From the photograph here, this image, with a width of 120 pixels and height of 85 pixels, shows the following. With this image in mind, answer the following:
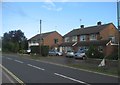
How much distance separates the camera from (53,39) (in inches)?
4156

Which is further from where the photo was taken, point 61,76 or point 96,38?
point 96,38

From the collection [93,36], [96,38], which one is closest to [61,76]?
[96,38]

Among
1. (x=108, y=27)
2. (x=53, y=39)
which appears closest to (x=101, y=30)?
(x=108, y=27)

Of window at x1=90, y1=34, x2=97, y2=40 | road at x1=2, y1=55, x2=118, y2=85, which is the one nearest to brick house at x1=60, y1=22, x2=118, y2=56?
window at x1=90, y1=34, x2=97, y2=40

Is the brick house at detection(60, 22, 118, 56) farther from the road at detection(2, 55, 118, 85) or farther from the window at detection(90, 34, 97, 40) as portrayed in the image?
the road at detection(2, 55, 118, 85)

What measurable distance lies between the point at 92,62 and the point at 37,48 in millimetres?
43674

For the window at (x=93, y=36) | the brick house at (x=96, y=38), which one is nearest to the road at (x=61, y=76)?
the brick house at (x=96, y=38)

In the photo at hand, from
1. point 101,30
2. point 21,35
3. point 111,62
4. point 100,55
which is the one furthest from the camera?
point 21,35

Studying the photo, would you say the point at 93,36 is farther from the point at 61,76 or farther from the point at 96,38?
the point at 61,76

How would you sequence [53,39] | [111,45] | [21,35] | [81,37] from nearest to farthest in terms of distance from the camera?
[111,45], [81,37], [53,39], [21,35]

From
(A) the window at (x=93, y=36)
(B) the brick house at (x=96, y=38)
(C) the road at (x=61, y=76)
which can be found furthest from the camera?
(A) the window at (x=93, y=36)

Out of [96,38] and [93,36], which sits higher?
[93,36]

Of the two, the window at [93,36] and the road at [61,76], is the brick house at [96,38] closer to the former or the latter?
the window at [93,36]

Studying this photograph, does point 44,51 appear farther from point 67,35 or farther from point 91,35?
point 67,35
